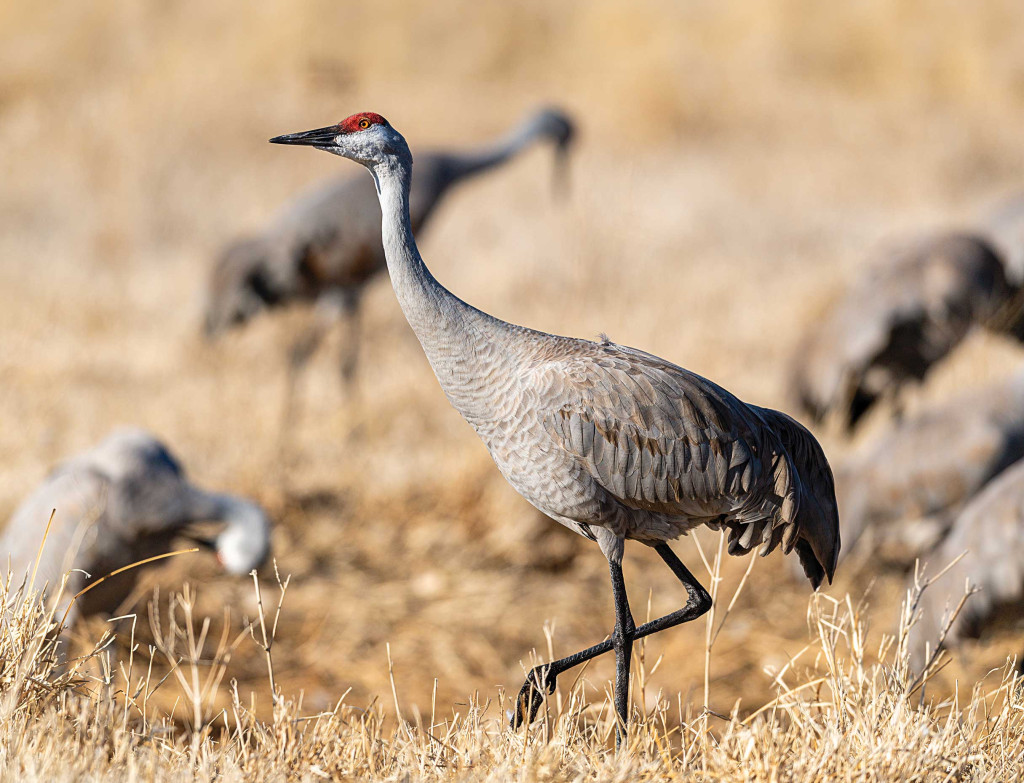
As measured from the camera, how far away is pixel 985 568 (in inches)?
138

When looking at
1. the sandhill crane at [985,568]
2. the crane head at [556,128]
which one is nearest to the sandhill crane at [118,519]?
the sandhill crane at [985,568]

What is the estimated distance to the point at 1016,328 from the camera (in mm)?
5824

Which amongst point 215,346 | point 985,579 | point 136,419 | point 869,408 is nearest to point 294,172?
point 215,346

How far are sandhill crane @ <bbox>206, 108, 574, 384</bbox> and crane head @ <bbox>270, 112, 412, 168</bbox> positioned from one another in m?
4.54

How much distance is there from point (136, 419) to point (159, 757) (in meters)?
4.28

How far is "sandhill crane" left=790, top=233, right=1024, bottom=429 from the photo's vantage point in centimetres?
557

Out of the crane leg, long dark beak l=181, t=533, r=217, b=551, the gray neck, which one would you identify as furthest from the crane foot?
long dark beak l=181, t=533, r=217, b=551

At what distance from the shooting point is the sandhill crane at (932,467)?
179 inches

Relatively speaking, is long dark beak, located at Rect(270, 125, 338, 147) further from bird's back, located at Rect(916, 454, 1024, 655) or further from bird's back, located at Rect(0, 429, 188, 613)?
bird's back, located at Rect(916, 454, 1024, 655)

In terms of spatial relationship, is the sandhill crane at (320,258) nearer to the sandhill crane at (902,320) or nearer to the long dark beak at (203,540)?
the sandhill crane at (902,320)

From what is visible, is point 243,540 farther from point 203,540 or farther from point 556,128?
point 556,128

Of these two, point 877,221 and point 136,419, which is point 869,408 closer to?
point 136,419

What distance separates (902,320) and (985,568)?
233cm

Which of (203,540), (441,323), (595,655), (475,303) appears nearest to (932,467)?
(595,655)
